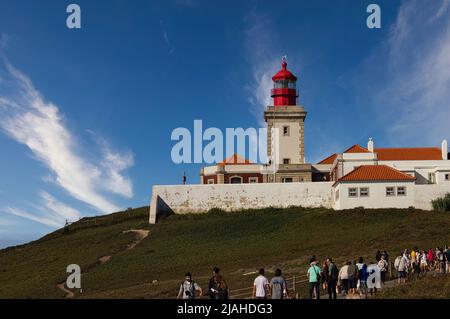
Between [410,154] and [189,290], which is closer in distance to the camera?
[189,290]

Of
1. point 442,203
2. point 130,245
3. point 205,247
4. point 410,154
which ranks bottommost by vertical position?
point 205,247

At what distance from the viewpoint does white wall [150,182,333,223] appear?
188 ft

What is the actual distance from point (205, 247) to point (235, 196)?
14.5 meters

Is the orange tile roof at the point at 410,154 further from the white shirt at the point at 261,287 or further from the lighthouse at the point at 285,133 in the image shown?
the white shirt at the point at 261,287

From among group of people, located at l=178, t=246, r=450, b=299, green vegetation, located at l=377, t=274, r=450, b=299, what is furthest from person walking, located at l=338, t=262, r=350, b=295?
green vegetation, located at l=377, t=274, r=450, b=299

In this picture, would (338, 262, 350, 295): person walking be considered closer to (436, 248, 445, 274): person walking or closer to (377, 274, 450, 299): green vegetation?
(377, 274, 450, 299): green vegetation

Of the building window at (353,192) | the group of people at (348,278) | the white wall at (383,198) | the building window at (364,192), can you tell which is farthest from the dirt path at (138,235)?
the group of people at (348,278)

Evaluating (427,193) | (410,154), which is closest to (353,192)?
(427,193)

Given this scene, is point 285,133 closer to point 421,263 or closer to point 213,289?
point 421,263

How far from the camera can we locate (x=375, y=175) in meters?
52.7

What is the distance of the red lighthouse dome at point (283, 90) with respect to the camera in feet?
219
